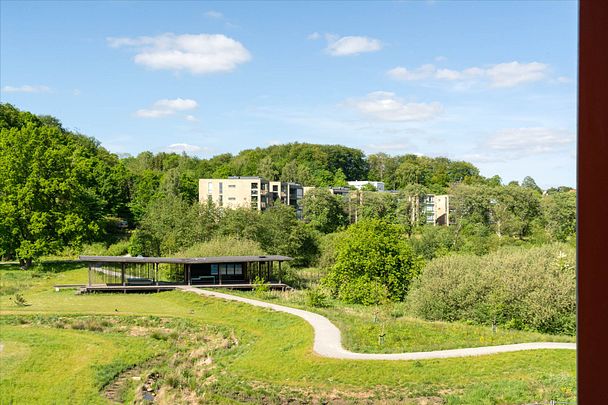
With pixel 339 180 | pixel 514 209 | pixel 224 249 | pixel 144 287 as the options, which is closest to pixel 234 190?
pixel 339 180

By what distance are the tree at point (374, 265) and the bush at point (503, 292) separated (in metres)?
4.94

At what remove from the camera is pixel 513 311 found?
23438 mm

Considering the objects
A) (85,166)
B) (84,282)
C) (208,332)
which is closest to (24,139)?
(85,166)

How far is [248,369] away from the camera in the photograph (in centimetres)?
1675

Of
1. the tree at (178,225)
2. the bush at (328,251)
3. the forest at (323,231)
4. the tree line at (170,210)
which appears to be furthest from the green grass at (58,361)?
the bush at (328,251)

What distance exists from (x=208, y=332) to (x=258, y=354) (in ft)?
13.9

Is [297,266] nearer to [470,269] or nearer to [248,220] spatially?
[248,220]

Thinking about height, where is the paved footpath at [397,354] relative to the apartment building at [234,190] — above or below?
below

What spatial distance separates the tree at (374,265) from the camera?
3253 cm

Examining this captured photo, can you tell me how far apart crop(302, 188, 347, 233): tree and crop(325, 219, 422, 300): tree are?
2254cm

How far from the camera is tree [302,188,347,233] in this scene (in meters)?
56.8

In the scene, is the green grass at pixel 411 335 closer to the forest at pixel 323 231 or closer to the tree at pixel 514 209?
the forest at pixel 323 231

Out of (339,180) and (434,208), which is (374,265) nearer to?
(434,208)

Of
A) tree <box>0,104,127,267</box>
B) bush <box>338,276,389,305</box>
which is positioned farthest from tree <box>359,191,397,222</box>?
tree <box>0,104,127,267</box>
